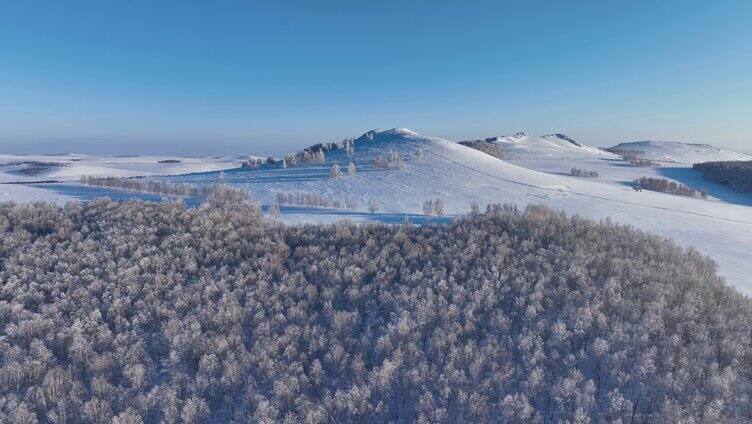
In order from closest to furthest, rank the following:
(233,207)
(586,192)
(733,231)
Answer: (233,207) → (733,231) → (586,192)

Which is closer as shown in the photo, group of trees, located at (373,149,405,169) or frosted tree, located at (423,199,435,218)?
frosted tree, located at (423,199,435,218)

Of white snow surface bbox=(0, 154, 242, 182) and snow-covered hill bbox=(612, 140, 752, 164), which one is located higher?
snow-covered hill bbox=(612, 140, 752, 164)

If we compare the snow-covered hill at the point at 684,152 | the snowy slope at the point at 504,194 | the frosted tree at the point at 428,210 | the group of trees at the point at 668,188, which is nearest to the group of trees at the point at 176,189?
the snowy slope at the point at 504,194

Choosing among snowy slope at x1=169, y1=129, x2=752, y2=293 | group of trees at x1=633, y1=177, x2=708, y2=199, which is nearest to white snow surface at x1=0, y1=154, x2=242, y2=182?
snowy slope at x1=169, y1=129, x2=752, y2=293

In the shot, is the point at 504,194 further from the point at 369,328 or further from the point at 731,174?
the point at 731,174

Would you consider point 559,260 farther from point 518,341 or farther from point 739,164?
point 739,164

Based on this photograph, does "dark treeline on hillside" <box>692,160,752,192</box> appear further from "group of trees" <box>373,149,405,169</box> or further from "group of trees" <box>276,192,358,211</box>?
"group of trees" <box>276,192,358,211</box>

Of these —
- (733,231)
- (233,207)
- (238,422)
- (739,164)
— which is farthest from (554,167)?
(238,422)
